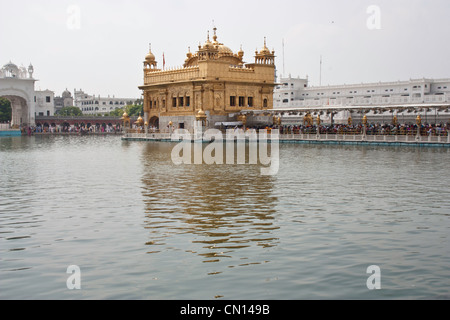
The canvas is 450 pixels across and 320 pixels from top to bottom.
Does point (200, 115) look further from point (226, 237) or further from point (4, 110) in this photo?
point (4, 110)

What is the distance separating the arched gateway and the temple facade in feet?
82.6

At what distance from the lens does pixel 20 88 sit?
Result: 7669 centimetres

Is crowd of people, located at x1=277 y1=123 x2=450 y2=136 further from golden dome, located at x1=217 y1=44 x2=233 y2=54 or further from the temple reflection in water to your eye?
the temple reflection in water

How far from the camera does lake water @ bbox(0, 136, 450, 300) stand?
7.63 meters

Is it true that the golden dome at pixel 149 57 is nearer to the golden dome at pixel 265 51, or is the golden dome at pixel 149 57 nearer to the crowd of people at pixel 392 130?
the golden dome at pixel 265 51

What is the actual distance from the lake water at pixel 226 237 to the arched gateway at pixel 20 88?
6170 cm

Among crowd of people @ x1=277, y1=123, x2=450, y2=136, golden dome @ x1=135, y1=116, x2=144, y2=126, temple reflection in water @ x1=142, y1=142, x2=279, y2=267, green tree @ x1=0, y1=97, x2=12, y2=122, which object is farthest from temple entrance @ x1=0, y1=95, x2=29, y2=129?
temple reflection in water @ x1=142, y1=142, x2=279, y2=267

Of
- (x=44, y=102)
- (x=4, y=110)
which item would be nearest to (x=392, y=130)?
(x=4, y=110)

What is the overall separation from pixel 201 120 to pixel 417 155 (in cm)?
2538

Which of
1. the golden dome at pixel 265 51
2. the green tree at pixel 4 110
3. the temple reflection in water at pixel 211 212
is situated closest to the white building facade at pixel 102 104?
the green tree at pixel 4 110

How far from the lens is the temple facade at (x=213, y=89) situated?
174 ft

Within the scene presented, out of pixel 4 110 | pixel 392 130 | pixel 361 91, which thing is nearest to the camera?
pixel 392 130

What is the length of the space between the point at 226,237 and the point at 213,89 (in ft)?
144
